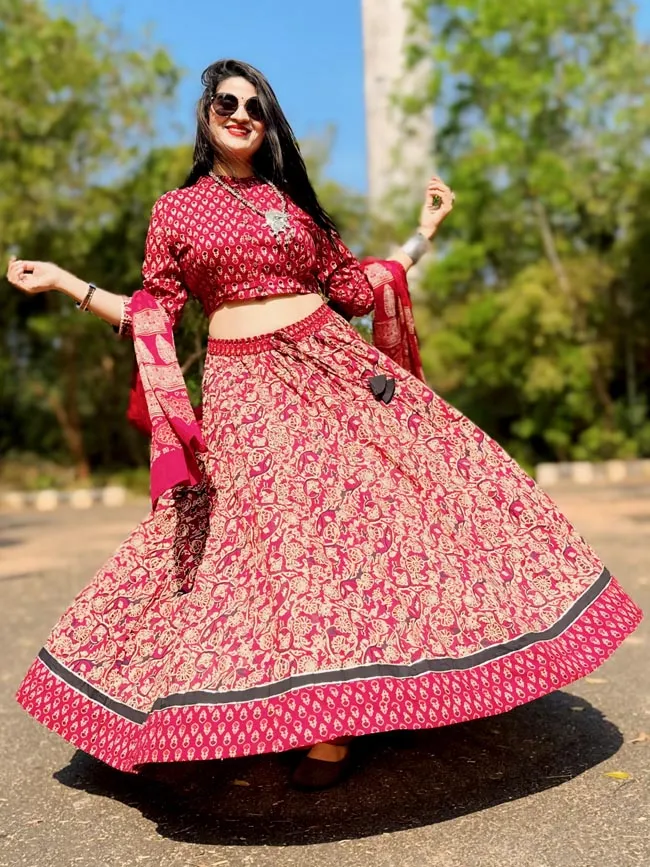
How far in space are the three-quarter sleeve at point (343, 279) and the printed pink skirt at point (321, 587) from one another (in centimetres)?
25

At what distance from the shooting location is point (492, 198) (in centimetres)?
1886

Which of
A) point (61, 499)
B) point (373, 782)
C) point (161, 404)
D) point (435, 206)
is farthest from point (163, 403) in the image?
point (61, 499)

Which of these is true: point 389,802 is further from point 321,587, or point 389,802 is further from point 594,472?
point 594,472

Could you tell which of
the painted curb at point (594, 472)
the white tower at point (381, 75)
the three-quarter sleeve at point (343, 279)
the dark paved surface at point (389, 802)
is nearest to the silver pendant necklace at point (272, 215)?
the three-quarter sleeve at point (343, 279)

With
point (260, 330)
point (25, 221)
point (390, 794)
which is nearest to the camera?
point (390, 794)

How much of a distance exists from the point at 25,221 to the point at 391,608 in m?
15.4

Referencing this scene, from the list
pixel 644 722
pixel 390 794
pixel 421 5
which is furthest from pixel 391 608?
pixel 421 5

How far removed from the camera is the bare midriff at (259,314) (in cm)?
329

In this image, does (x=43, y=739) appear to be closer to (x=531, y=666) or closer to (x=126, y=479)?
(x=531, y=666)

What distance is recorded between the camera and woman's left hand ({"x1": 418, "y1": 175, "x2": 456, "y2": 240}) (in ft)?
12.6

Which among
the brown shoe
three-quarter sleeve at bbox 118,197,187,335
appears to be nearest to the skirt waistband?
three-quarter sleeve at bbox 118,197,187,335

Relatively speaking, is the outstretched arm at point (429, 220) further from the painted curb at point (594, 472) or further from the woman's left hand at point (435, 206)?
the painted curb at point (594, 472)

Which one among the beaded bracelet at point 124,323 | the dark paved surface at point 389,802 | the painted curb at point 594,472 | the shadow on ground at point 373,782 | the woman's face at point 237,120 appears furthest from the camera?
the painted curb at point 594,472

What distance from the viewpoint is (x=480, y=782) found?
3.13 metres
